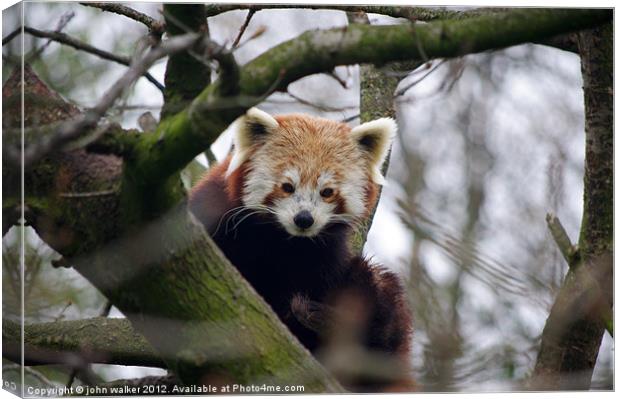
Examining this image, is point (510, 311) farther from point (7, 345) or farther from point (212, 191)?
point (7, 345)

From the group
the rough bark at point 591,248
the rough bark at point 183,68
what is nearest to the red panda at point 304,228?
the rough bark at point 591,248

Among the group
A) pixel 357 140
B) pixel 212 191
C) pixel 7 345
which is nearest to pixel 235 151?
pixel 212 191

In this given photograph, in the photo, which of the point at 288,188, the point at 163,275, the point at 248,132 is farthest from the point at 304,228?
the point at 163,275

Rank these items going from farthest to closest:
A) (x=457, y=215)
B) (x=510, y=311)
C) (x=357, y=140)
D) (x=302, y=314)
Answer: (x=457, y=215) → (x=357, y=140) → (x=302, y=314) → (x=510, y=311)

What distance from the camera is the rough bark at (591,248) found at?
3.17 meters

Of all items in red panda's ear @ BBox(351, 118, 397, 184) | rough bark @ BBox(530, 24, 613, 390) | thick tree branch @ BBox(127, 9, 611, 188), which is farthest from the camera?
red panda's ear @ BBox(351, 118, 397, 184)

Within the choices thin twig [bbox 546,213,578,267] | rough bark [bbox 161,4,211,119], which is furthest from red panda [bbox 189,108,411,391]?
rough bark [bbox 161,4,211,119]

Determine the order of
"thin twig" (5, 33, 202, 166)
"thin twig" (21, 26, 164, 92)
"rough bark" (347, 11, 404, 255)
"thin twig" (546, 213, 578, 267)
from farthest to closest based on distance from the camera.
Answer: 1. "rough bark" (347, 11, 404, 255)
2. "thin twig" (546, 213, 578, 267)
3. "thin twig" (21, 26, 164, 92)
4. "thin twig" (5, 33, 202, 166)

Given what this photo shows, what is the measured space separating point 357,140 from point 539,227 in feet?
3.13

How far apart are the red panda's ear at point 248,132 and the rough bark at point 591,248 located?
130cm

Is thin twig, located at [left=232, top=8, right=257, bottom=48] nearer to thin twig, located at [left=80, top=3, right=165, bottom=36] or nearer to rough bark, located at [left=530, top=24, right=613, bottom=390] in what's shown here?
thin twig, located at [left=80, top=3, right=165, bottom=36]

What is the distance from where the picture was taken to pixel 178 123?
2.01m

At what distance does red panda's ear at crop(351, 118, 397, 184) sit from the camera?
353 cm

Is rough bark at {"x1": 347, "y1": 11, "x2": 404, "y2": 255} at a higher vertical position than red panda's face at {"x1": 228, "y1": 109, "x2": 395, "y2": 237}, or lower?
higher
